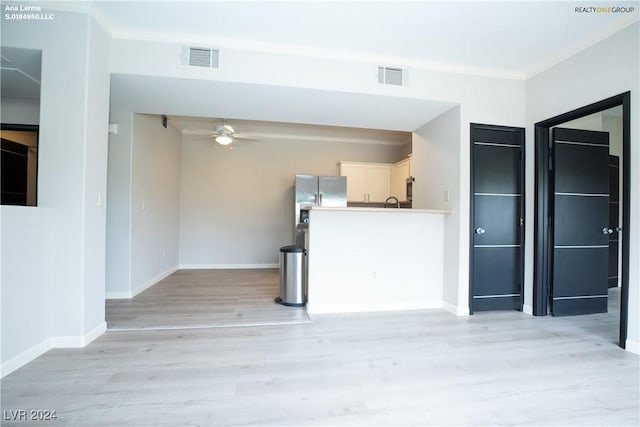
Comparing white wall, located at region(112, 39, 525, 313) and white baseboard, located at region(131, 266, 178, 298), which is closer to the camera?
white wall, located at region(112, 39, 525, 313)

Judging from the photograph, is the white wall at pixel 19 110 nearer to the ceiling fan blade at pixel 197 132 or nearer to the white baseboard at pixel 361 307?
the ceiling fan blade at pixel 197 132

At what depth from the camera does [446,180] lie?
3344 mm

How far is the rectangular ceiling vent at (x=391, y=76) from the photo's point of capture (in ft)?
9.45

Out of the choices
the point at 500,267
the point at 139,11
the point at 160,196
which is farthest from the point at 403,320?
the point at 160,196

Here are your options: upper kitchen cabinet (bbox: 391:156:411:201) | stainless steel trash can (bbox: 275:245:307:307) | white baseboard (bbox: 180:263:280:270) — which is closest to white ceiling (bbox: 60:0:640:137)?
stainless steel trash can (bbox: 275:245:307:307)

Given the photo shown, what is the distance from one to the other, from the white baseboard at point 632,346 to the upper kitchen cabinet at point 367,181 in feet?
12.7

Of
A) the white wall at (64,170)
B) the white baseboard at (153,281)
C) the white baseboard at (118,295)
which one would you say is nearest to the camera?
the white wall at (64,170)

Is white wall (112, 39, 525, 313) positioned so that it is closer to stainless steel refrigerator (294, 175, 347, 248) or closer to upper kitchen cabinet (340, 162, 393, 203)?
stainless steel refrigerator (294, 175, 347, 248)

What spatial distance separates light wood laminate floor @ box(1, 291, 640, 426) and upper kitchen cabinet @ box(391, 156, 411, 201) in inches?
116

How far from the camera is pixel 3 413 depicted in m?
1.45

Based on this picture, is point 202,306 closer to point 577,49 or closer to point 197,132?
point 197,132

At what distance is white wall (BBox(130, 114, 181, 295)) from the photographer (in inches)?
149

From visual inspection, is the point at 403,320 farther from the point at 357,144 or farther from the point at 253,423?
the point at 357,144

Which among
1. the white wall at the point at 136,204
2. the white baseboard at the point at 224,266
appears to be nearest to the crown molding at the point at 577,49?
the white wall at the point at 136,204
